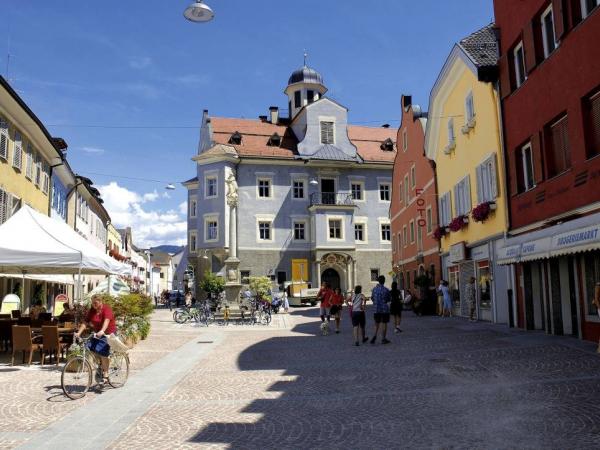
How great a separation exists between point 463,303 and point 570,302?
32.6 feet

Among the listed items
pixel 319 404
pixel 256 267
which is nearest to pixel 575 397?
pixel 319 404

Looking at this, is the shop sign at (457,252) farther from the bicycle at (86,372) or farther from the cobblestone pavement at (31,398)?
the bicycle at (86,372)

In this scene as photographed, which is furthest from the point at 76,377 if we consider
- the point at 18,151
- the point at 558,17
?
the point at 18,151

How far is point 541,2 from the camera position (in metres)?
15.8

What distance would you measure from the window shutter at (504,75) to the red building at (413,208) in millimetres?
10182

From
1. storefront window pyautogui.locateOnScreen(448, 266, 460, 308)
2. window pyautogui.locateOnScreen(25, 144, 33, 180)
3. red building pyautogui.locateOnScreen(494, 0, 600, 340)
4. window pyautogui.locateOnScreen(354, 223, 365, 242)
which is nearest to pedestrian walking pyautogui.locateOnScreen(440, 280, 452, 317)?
storefront window pyautogui.locateOnScreen(448, 266, 460, 308)

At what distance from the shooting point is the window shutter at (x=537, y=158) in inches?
636

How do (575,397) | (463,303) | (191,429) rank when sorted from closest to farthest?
(191,429) < (575,397) < (463,303)

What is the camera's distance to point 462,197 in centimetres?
2472

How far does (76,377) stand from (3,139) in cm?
1324

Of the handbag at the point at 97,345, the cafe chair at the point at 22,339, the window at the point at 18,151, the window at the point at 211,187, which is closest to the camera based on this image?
the handbag at the point at 97,345

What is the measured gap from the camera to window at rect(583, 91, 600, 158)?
13.1m

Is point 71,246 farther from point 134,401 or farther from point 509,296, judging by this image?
point 509,296

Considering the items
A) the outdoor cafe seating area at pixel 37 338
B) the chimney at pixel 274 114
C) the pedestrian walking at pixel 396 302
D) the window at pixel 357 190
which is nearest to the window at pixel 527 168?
the pedestrian walking at pixel 396 302
